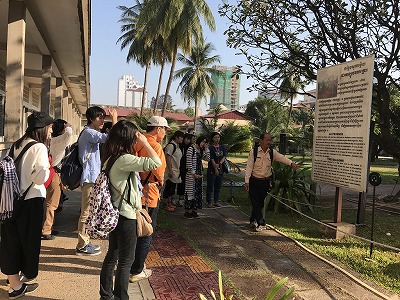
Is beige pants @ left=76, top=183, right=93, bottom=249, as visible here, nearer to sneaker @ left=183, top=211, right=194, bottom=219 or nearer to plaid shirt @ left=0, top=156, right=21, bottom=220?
plaid shirt @ left=0, top=156, right=21, bottom=220

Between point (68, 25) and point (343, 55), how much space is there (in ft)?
20.6

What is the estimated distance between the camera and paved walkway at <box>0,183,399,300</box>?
Result: 3559 millimetres

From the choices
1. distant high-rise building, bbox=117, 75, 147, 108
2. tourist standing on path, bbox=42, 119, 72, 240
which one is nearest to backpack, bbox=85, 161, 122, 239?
tourist standing on path, bbox=42, 119, 72, 240

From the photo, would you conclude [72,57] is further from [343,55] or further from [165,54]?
[165,54]

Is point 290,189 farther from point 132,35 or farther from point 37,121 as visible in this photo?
point 132,35

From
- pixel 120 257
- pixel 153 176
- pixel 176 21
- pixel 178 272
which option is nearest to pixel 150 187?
pixel 153 176

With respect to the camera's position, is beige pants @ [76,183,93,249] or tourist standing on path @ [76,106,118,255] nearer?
tourist standing on path @ [76,106,118,255]

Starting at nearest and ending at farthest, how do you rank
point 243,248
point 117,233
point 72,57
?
point 117,233
point 243,248
point 72,57

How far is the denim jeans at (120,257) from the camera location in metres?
3.01

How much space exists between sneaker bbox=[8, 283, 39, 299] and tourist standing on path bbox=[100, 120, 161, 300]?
0.82m

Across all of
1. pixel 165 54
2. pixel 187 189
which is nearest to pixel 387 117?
pixel 187 189

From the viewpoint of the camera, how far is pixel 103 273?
9.98 feet

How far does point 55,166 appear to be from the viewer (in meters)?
4.61

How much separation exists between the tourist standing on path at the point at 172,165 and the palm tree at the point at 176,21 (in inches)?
729
